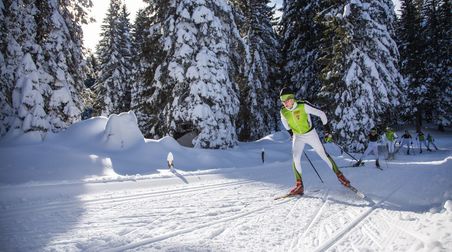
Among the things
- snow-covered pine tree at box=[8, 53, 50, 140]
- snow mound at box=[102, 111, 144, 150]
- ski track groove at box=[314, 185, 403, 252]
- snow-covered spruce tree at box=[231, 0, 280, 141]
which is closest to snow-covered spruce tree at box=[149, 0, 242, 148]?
snow mound at box=[102, 111, 144, 150]

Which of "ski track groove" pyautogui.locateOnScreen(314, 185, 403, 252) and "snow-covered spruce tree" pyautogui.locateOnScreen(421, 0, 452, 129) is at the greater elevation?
"snow-covered spruce tree" pyautogui.locateOnScreen(421, 0, 452, 129)

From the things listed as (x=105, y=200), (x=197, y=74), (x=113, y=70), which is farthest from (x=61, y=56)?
(x=113, y=70)

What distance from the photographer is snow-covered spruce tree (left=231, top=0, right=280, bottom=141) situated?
2514 cm

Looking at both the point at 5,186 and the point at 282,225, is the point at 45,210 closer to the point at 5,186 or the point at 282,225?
the point at 5,186

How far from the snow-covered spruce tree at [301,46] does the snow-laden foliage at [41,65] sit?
15941 mm

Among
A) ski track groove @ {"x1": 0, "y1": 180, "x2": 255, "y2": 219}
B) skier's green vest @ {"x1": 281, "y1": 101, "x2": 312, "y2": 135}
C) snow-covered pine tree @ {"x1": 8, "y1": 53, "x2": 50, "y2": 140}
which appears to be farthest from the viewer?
snow-covered pine tree @ {"x1": 8, "y1": 53, "x2": 50, "y2": 140}

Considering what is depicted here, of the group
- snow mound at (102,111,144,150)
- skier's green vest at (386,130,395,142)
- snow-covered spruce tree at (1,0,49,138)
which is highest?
snow-covered spruce tree at (1,0,49,138)

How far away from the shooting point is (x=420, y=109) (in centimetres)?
3697

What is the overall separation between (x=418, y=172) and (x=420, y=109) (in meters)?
31.4

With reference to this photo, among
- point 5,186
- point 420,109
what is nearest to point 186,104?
point 5,186

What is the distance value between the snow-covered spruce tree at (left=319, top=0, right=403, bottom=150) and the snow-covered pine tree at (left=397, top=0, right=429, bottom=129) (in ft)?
57.5

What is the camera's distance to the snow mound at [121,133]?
1282cm

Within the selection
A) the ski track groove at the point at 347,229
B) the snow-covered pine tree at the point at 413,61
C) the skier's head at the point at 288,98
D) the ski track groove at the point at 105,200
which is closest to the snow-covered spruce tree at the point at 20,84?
the ski track groove at the point at 105,200

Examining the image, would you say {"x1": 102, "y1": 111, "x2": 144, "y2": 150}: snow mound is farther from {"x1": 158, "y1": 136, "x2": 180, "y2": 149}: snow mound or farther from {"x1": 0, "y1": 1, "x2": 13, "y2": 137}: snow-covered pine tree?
{"x1": 0, "y1": 1, "x2": 13, "y2": 137}: snow-covered pine tree
